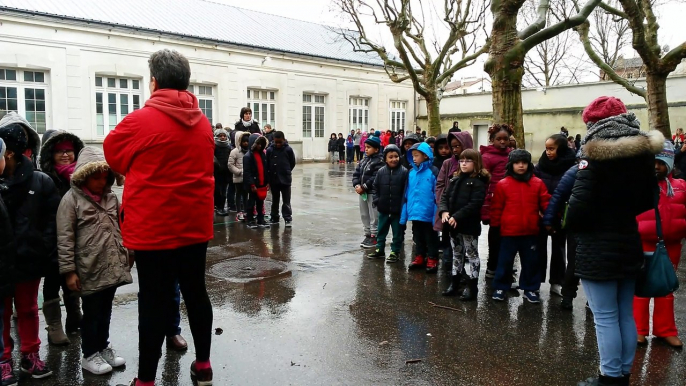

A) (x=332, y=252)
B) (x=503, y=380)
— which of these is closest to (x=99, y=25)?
(x=332, y=252)

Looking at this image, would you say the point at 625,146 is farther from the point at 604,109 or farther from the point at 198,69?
the point at 198,69

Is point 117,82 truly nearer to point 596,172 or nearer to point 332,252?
point 332,252

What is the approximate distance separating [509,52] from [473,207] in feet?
12.6

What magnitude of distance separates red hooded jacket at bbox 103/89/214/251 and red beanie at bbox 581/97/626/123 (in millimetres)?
2619

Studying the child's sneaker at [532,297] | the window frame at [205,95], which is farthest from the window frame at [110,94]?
the child's sneaker at [532,297]

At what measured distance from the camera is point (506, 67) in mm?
8633

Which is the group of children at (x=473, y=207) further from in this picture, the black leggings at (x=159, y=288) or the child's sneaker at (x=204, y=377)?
the black leggings at (x=159, y=288)

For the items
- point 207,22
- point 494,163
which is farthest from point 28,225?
point 207,22

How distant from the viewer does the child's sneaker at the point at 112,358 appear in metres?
4.10

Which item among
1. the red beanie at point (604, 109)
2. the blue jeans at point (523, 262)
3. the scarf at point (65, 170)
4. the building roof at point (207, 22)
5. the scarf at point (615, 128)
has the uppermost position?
the building roof at point (207, 22)

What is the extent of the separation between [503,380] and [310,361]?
1443 millimetres

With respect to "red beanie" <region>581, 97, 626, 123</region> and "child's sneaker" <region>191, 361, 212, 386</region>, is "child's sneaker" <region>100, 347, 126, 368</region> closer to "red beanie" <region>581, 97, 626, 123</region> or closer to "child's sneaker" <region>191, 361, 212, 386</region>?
"child's sneaker" <region>191, 361, 212, 386</region>

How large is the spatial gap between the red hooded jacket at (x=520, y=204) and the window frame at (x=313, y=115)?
77.1ft

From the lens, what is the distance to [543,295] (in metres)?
6.08
